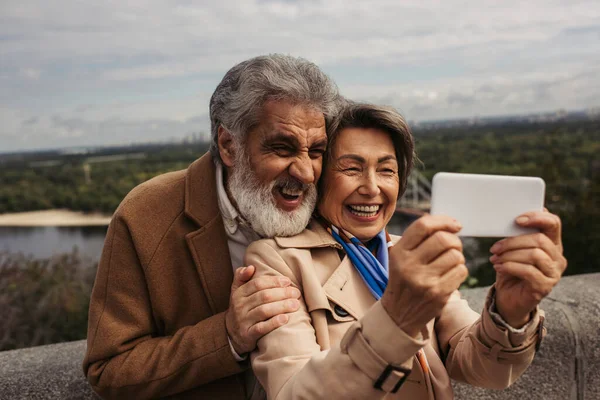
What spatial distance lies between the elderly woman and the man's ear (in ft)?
1.40

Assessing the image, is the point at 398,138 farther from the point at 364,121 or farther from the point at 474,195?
the point at 474,195

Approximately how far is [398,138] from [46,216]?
5006 millimetres

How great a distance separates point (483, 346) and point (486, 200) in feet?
2.12

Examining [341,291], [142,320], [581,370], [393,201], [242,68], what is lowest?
[581,370]

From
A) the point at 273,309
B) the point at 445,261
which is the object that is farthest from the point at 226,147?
the point at 445,261

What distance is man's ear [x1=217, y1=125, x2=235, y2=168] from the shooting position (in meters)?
2.51

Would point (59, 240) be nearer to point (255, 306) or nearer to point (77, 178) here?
point (77, 178)

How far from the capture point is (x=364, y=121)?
239 cm

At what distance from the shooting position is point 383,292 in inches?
88.0

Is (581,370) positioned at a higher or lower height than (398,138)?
lower

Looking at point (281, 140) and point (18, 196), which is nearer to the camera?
point (281, 140)

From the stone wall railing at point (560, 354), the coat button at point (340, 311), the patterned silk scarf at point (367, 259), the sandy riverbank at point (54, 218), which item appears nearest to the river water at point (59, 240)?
the sandy riverbank at point (54, 218)

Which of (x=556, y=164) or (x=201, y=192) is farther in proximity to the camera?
(x=556, y=164)

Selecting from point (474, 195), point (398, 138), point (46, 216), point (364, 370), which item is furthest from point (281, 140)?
point (46, 216)
